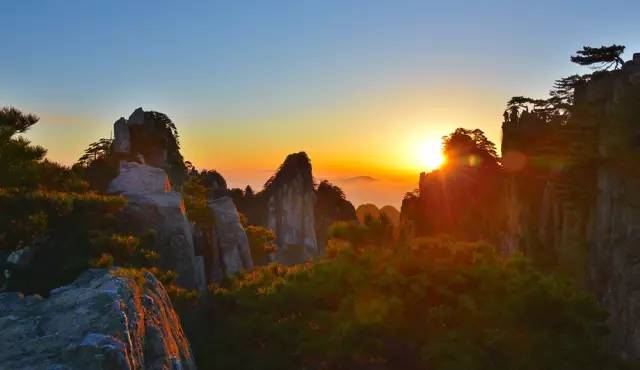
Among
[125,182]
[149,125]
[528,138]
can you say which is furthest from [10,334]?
[528,138]

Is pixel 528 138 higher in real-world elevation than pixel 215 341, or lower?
higher

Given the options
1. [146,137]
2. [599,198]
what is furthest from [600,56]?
[146,137]

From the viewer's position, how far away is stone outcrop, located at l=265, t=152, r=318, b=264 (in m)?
63.9

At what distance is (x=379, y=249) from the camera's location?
57.0ft

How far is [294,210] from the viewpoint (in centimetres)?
6412

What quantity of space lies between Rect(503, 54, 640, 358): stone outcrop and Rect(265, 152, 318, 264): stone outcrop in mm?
27953

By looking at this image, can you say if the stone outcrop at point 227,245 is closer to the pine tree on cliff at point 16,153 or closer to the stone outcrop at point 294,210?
the pine tree on cliff at point 16,153

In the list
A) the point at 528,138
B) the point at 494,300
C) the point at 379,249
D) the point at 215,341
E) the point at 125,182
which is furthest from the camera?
the point at 528,138

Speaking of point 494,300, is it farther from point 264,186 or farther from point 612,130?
point 264,186

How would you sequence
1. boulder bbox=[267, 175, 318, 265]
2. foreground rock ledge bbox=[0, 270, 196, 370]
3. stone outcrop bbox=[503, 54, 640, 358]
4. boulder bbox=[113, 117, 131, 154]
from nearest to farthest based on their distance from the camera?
foreground rock ledge bbox=[0, 270, 196, 370] → stone outcrop bbox=[503, 54, 640, 358] → boulder bbox=[113, 117, 131, 154] → boulder bbox=[267, 175, 318, 265]

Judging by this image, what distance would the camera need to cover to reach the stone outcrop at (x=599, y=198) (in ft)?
96.1

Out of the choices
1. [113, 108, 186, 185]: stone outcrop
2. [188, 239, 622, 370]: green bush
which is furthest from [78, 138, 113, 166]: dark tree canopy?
[188, 239, 622, 370]: green bush

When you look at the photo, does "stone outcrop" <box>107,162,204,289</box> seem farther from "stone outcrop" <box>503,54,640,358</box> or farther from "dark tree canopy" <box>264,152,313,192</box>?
"dark tree canopy" <box>264,152,313,192</box>

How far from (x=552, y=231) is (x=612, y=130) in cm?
→ 1106
